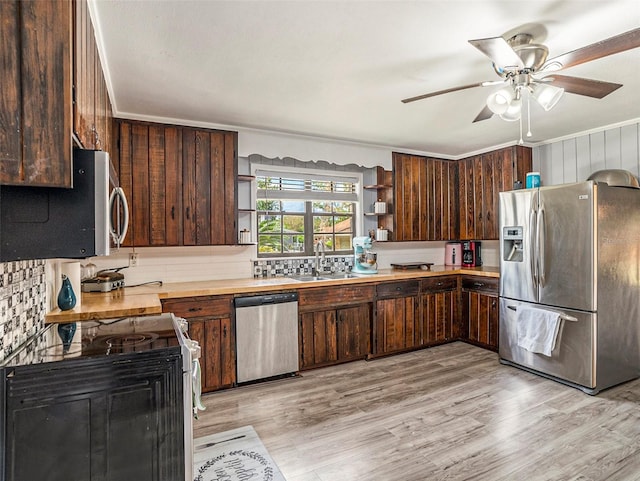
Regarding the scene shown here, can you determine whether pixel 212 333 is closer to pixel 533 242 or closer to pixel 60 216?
pixel 60 216

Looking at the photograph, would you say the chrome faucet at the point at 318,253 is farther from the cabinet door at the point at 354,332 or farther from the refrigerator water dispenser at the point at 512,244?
the refrigerator water dispenser at the point at 512,244

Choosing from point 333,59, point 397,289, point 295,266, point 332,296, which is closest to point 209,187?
point 295,266

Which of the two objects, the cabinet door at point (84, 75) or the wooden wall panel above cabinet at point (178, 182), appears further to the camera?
the wooden wall panel above cabinet at point (178, 182)

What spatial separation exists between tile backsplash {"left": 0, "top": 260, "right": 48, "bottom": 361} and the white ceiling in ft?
4.30

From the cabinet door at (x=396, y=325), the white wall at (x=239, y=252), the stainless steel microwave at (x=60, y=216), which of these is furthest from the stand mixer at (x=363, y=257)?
the stainless steel microwave at (x=60, y=216)

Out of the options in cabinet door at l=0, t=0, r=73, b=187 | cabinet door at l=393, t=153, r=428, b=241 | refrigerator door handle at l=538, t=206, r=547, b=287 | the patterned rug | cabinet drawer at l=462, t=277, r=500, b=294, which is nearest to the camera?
cabinet door at l=0, t=0, r=73, b=187

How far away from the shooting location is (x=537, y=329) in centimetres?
337

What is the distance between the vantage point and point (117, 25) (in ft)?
6.32

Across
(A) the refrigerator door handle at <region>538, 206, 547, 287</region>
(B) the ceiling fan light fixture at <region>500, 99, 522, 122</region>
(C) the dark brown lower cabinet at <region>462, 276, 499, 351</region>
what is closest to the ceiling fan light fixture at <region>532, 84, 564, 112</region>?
(B) the ceiling fan light fixture at <region>500, 99, 522, 122</region>

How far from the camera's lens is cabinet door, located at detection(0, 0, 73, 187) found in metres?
0.92

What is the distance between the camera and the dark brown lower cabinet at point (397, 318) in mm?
3951

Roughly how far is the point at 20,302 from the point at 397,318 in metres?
3.33

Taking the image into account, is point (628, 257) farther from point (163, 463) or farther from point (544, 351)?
point (163, 463)

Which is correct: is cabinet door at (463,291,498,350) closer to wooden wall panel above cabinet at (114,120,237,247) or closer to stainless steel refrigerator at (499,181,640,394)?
stainless steel refrigerator at (499,181,640,394)
